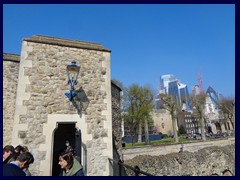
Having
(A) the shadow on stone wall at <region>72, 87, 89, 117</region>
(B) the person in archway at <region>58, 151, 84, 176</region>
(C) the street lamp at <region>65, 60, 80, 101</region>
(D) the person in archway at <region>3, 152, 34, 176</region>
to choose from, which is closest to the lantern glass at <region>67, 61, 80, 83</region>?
(C) the street lamp at <region>65, 60, 80, 101</region>

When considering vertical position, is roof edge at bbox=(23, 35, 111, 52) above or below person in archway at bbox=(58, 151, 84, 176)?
above

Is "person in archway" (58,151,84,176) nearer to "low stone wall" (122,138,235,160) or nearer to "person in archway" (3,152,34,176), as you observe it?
"person in archway" (3,152,34,176)

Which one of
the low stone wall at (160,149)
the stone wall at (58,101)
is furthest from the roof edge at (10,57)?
the low stone wall at (160,149)

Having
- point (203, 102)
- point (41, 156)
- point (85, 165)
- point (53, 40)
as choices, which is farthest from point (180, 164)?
point (203, 102)

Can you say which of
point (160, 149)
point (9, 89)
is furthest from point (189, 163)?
point (9, 89)

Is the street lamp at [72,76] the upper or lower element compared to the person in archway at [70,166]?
upper

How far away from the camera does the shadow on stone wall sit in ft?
15.7

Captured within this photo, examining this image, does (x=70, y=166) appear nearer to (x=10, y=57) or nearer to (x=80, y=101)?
(x=80, y=101)

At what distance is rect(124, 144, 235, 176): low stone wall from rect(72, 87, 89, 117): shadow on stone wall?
730 centimetres

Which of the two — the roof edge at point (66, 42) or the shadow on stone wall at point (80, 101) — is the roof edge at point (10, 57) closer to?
the roof edge at point (66, 42)

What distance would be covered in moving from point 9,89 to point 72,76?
2070 mm

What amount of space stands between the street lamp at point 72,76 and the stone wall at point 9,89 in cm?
189

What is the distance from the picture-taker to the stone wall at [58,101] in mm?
4266

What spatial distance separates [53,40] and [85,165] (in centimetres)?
354
